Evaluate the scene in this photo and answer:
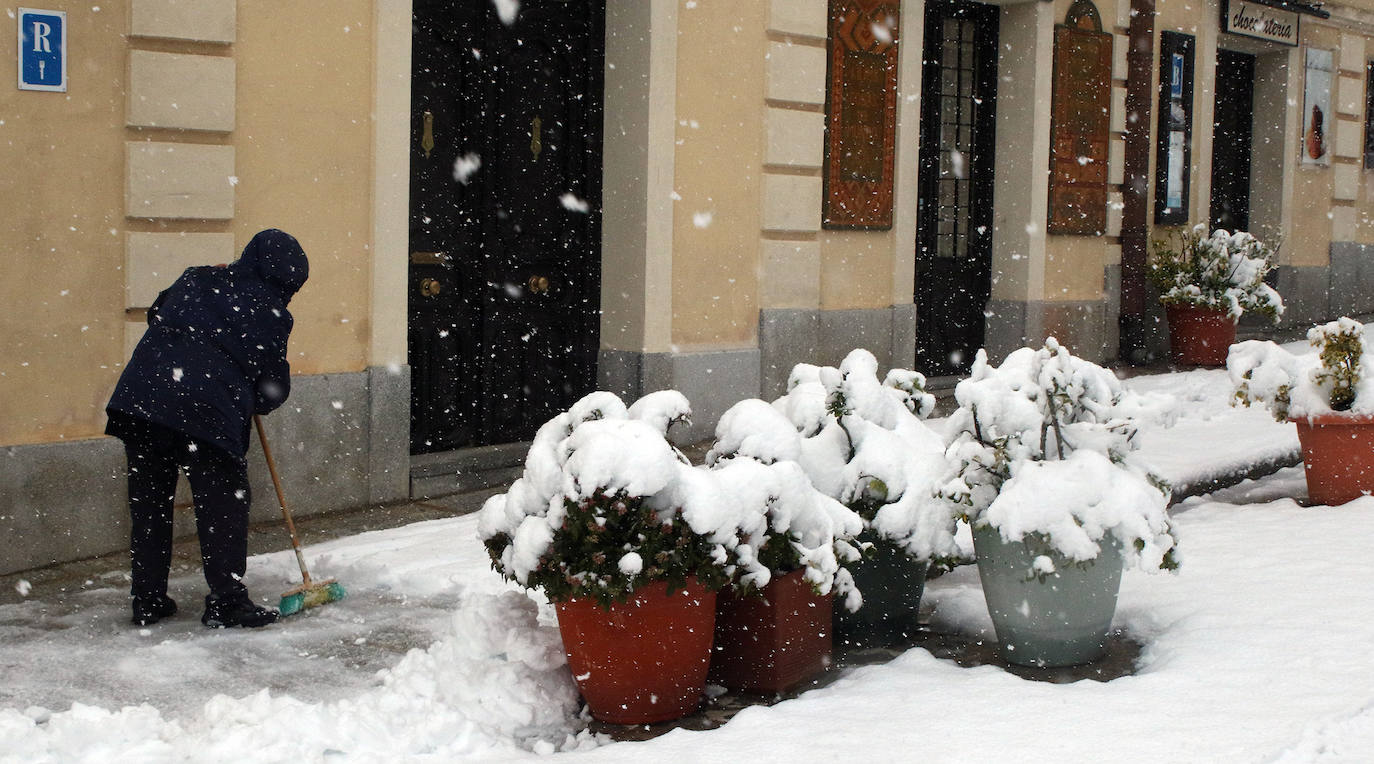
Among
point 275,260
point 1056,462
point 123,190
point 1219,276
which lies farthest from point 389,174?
point 1219,276

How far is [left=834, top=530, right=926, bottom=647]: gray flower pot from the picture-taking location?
5211 mm

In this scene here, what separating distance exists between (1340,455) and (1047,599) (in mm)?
3451

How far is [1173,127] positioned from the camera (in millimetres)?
14406

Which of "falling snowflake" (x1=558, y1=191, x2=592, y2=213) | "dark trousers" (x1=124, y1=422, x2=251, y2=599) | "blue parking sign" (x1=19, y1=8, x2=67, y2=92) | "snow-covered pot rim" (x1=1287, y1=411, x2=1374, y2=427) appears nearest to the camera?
"dark trousers" (x1=124, y1=422, x2=251, y2=599)

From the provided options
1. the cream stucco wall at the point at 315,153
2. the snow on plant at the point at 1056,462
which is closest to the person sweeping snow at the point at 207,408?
the cream stucco wall at the point at 315,153

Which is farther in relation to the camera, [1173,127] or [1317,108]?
[1317,108]

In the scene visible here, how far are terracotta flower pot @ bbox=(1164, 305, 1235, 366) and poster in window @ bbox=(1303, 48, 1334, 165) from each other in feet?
14.0

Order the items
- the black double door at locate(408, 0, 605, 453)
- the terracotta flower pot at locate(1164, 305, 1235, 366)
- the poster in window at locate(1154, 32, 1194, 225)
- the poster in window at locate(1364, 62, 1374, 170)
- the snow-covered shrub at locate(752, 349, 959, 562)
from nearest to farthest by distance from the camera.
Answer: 1. the snow-covered shrub at locate(752, 349, 959, 562)
2. the black double door at locate(408, 0, 605, 453)
3. the terracotta flower pot at locate(1164, 305, 1235, 366)
4. the poster in window at locate(1154, 32, 1194, 225)
5. the poster in window at locate(1364, 62, 1374, 170)

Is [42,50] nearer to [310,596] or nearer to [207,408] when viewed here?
[207,408]

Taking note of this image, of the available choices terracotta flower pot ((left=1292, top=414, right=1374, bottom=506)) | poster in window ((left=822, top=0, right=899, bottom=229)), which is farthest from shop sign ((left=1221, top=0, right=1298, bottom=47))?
terracotta flower pot ((left=1292, top=414, right=1374, bottom=506))

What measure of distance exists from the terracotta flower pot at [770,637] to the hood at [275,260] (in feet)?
7.12

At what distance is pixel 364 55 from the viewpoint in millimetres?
7574

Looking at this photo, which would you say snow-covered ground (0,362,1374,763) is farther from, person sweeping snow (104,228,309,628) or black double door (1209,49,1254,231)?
black double door (1209,49,1254,231)

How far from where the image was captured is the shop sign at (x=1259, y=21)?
48.8ft
